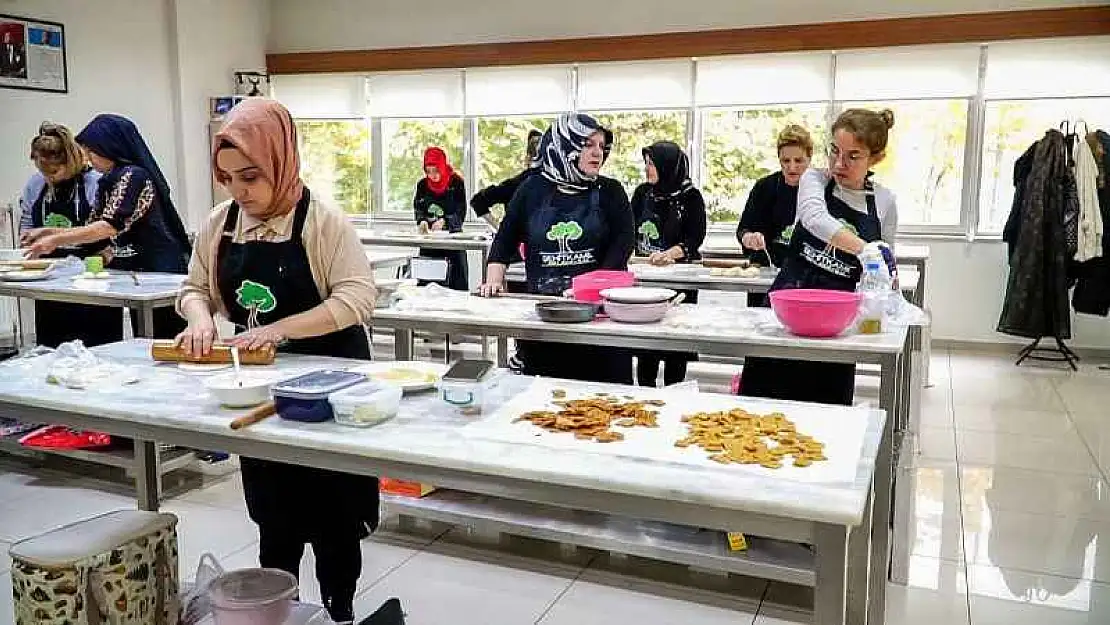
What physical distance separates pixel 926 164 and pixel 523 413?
248 inches

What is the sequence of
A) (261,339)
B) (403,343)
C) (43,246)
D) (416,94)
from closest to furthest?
1. (261,339)
2. (403,343)
3. (43,246)
4. (416,94)

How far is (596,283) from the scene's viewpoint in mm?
3092

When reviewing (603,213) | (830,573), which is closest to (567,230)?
(603,213)

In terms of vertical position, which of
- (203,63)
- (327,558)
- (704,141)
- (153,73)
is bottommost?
(327,558)

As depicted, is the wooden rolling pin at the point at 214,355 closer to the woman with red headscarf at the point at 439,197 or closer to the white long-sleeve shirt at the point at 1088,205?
the woman with red headscarf at the point at 439,197

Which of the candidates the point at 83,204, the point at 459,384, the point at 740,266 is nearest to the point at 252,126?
the point at 459,384

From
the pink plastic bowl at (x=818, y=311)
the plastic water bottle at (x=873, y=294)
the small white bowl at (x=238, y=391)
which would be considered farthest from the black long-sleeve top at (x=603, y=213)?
the small white bowl at (x=238, y=391)

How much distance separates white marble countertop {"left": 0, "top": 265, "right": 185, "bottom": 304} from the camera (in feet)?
11.6

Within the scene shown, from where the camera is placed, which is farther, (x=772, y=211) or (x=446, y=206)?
(x=446, y=206)

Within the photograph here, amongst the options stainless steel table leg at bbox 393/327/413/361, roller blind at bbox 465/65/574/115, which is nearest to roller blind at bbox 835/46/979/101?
roller blind at bbox 465/65/574/115

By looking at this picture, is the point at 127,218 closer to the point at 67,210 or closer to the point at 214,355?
the point at 67,210

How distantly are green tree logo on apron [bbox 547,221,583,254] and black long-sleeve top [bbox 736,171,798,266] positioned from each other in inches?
72.3

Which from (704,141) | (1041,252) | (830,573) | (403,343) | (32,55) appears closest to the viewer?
(830,573)

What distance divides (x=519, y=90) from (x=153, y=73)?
3.32 metres
